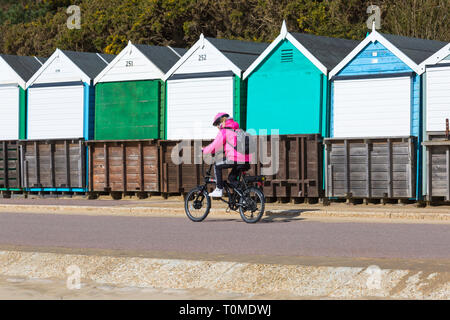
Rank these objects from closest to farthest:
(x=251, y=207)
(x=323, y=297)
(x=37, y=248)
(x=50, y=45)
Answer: (x=323, y=297) → (x=37, y=248) → (x=251, y=207) → (x=50, y=45)

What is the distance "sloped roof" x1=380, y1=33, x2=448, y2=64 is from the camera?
23672 mm

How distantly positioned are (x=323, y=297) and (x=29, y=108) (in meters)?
22.4

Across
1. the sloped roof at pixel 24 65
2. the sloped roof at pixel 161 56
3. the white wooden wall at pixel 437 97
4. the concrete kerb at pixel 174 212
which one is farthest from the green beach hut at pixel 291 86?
the sloped roof at pixel 24 65

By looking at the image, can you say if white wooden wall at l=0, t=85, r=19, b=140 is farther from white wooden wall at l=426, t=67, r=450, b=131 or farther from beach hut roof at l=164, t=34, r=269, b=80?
white wooden wall at l=426, t=67, r=450, b=131

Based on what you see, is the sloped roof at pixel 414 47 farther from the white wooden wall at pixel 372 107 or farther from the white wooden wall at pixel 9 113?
the white wooden wall at pixel 9 113

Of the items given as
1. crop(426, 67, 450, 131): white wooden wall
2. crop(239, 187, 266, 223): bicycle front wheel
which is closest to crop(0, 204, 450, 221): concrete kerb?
crop(239, 187, 266, 223): bicycle front wheel

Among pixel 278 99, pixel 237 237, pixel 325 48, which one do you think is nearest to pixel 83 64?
pixel 278 99

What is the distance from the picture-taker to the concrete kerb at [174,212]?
18766mm

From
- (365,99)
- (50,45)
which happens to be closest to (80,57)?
(365,99)

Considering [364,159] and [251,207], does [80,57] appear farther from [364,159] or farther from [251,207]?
[251,207]

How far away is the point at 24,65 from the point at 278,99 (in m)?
9.96

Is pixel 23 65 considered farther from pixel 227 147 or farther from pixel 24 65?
pixel 227 147

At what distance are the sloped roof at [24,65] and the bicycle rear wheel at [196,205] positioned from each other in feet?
45.0

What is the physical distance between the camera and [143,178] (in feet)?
89.6
